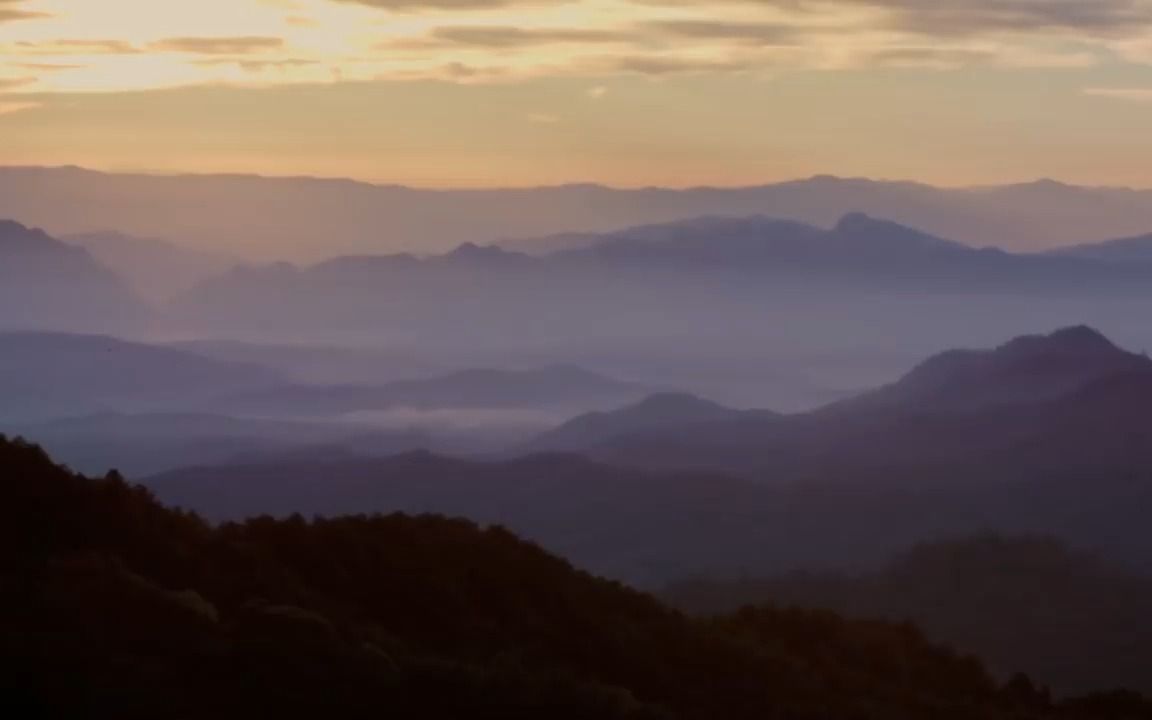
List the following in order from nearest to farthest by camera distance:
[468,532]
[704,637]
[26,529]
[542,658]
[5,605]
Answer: [5,605], [26,529], [542,658], [704,637], [468,532]

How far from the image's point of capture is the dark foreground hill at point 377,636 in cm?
2394

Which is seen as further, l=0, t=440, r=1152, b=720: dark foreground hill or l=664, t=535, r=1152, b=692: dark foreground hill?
l=664, t=535, r=1152, b=692: dark foreground hill

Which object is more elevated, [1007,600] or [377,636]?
[377,636]

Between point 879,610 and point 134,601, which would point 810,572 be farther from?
point 134,601

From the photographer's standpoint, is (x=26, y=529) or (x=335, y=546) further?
(x=335, y=546)

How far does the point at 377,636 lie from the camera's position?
29344 millimetres

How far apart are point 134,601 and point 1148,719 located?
2348 cm

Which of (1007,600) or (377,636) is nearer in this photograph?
(377,636)

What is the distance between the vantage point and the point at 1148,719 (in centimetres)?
4041

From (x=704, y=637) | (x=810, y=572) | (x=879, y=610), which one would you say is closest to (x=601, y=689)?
(x=704, y=637)

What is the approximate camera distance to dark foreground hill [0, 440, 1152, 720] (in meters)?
23.9

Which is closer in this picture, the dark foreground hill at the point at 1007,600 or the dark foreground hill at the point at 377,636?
the dark foreground hill at the point at 377,636

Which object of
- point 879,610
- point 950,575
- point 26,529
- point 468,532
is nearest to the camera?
point 26,529

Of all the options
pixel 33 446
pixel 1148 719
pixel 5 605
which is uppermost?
pixel 33 446
